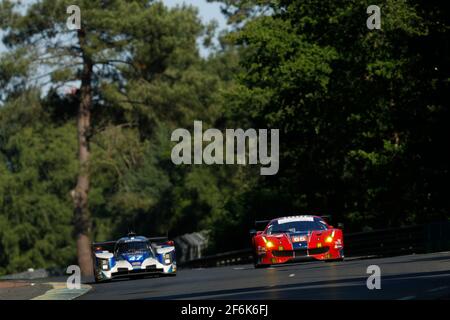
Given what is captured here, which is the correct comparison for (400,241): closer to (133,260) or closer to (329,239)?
(329,239)

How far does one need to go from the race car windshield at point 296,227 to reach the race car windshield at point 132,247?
320 cm

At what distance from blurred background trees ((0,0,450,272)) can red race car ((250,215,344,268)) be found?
15052mm

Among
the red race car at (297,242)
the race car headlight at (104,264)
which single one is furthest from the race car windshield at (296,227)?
the race car headlight at (104,264)

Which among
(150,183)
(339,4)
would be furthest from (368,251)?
(150,183)

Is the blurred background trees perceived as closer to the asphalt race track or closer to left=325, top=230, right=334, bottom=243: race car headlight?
left=325, top=230, right=334, bottom=243: race car headlight

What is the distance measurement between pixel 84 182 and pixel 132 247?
33.5m

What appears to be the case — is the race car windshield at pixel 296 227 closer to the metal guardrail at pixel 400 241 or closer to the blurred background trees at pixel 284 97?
the metal guardrail at pixel 400 241

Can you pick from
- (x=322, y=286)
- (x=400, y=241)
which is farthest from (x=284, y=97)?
(x=322, y=286)

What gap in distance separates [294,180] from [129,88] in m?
11.7

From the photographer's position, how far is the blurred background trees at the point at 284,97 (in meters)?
49.8

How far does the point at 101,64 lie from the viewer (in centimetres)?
6575

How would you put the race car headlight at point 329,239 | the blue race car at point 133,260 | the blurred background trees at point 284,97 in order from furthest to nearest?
1. the blurred background trees at point 284,97
2. the blue race car at point 133,260
3. the race car headlight at point 329,239

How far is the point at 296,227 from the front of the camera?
110 ft
